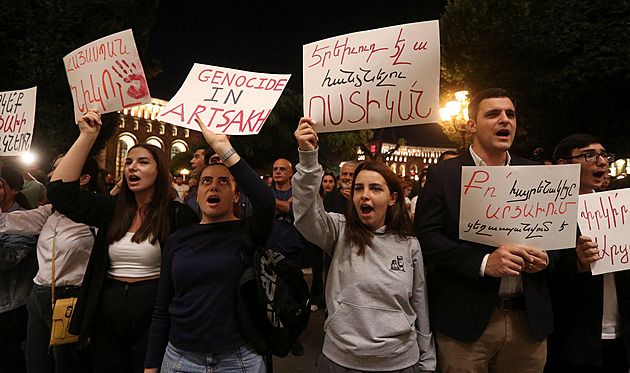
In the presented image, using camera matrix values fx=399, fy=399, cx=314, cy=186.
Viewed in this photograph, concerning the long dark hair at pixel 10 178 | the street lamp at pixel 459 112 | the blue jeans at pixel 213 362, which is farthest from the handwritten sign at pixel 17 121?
the street lamp at pixel 459 112

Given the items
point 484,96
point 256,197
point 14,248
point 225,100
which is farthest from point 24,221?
point 484,96

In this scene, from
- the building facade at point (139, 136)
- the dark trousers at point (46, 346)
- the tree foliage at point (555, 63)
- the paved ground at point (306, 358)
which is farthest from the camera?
the building facade at point (139, 136)

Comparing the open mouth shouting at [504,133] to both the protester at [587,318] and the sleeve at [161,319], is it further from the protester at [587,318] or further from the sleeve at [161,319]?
the sleeve at [161,319]

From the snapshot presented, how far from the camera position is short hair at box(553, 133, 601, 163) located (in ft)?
8.21

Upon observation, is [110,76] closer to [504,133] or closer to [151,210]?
[151,210]

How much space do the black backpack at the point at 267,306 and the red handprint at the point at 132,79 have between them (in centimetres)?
125

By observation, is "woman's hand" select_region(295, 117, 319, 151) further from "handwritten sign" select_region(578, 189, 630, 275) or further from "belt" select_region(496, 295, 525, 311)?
"handwritten sign" select_region(578, 189, 630, 275)

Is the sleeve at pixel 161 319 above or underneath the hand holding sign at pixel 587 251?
underneath

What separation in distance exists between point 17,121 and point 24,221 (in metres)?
0.84

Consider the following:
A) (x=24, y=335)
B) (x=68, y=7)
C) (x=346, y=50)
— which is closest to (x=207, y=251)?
(x=346, y=50)

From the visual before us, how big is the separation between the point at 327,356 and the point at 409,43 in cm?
177

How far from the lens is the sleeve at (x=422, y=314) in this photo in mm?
2117

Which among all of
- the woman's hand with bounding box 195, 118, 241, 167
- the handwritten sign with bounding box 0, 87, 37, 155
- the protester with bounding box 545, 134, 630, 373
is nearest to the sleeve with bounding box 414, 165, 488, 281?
the protester with bounding box 545, 134, 630, 373

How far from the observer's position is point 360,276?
208 cm
